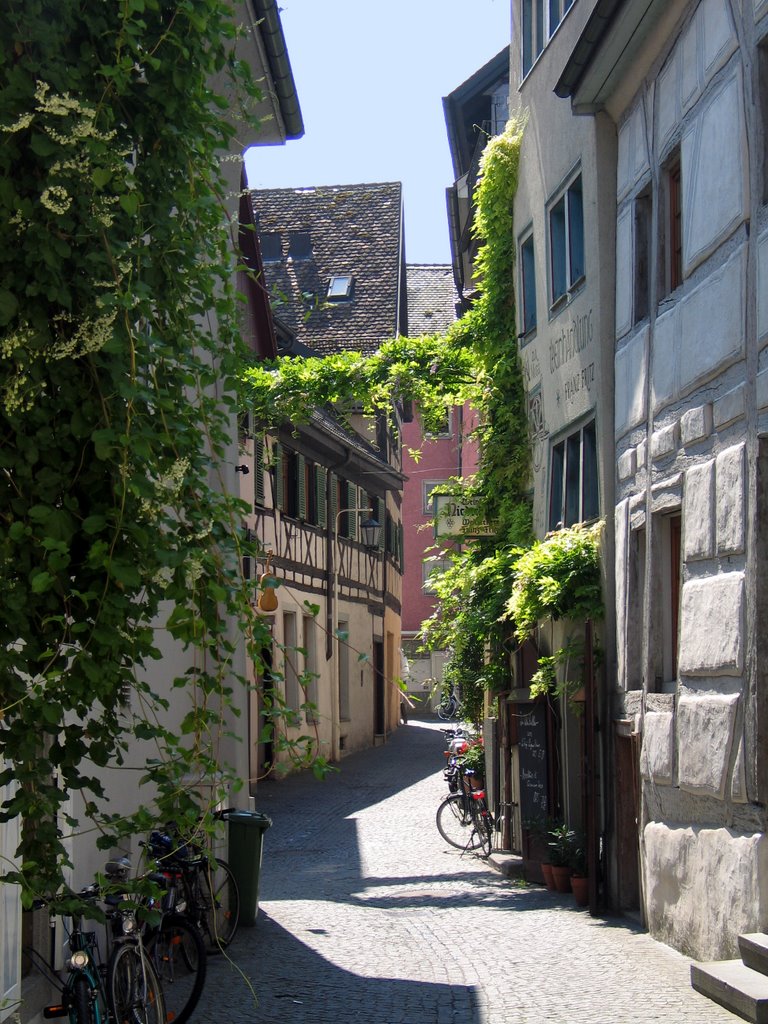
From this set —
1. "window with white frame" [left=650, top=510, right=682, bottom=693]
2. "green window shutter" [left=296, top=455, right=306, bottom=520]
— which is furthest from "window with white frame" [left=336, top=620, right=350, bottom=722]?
"window with white frame" [left=650, top=510, right=682, bottom=693]

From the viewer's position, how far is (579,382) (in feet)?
44.8

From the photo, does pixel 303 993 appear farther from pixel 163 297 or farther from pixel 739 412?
pixel 163 297

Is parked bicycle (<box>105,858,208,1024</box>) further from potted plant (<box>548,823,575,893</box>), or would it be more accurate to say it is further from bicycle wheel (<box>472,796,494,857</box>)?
bicycle wheel (<box>472,796,494,857</box>)

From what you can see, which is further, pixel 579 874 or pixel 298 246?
pixel 298 246

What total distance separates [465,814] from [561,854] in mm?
4079

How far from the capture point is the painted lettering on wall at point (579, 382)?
1326 centimetres

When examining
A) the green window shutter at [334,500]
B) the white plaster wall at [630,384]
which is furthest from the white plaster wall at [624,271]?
the green window shutter at [334,500]

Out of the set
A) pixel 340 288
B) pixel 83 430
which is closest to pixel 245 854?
pixel 83 430

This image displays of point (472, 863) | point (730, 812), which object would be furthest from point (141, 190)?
point (472, 863)

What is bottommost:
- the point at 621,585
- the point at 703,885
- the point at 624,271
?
the point at 703,885

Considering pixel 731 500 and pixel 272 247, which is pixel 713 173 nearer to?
pixel 731 500

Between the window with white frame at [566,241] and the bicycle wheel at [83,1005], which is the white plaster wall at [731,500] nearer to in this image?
the bicycle wheel at [83,1005]

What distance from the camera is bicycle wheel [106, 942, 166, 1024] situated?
23.6 feet

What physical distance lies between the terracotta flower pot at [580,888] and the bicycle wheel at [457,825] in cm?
430
